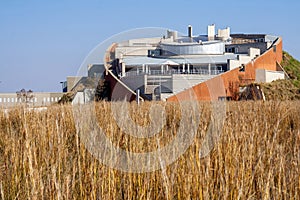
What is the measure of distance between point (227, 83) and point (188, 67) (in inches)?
226

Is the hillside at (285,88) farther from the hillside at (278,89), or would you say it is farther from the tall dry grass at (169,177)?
the tall dry grass at (169,177)

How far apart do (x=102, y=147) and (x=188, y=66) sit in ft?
80.1

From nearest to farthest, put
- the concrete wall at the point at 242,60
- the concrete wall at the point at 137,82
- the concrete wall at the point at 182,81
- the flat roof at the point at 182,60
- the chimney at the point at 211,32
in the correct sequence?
the concrete wall at the point at 182,81 → the concrete wall at the point at 137,82 → the concrete wall at the point at 242,60 → the flat roof at the point at 182,60 → the chimney at the point at 211,32

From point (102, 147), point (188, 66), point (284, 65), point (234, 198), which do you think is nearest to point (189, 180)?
point (234, 198)

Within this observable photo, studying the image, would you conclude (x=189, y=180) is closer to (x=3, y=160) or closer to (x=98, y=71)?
(x=3, y=160)

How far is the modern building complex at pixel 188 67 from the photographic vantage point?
2034 cm

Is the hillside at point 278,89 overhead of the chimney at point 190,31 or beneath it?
beneath

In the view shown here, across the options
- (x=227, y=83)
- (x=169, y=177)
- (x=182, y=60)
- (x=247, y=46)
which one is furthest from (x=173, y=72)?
(x=169, y=177)

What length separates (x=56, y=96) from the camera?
75.7 feet

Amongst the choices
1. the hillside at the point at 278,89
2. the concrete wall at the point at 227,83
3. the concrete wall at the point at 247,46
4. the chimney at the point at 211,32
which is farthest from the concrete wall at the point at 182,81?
the chimney at the point at 211,32

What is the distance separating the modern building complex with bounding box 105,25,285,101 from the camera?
801 inches

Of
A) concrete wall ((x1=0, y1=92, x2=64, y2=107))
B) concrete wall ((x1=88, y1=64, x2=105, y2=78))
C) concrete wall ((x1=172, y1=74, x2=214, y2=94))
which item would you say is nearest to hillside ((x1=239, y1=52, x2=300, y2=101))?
concrete wall ((x1=172, y1=74, x2=214, y2=94))

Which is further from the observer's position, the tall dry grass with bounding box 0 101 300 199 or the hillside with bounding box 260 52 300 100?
the hillside with bounding box 260 52 300 100

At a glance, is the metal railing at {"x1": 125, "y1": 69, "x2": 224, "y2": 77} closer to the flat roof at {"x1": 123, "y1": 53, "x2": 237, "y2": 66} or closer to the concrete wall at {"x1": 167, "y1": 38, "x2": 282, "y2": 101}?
the flat roof at {"x1": 123, "y1": 53, "x2": 237, "y2": 66}
